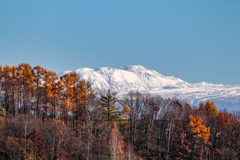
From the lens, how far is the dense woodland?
2146 inches

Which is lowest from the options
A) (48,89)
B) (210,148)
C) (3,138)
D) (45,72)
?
(210,148)

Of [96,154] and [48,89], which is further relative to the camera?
[48,89]

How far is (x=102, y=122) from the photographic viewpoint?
211 ft

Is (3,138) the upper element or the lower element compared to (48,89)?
lower

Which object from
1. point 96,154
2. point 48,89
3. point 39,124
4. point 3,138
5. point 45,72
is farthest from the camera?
point 45,72

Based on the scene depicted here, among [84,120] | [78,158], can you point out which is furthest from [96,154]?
[84,120]

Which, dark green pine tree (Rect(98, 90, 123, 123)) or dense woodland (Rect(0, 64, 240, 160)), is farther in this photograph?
dark green pine tree (Rect(98, 90, 123, 123))

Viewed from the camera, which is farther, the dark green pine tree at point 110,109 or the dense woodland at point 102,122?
the dark green pine tree at point 110,109

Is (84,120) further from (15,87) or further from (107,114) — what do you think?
(15,87)

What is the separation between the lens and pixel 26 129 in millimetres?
47312

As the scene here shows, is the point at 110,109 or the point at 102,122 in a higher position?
the point at 110,109

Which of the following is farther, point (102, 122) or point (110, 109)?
point (110, 109)

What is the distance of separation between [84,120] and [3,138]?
73.8 ft

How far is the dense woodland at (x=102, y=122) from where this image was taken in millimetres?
54509
